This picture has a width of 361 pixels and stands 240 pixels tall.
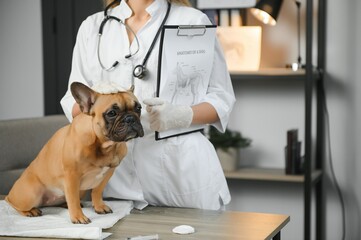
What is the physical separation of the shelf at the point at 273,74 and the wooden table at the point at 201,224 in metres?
1.54

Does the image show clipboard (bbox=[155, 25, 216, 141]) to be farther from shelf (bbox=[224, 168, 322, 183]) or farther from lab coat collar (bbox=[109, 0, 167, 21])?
shelf (bbox=[224, 168, 322, 183])

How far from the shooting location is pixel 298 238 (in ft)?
11.2

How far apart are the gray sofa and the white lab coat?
0.54m

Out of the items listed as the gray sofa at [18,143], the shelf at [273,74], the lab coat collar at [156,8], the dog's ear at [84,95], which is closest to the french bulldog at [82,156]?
the dog's ear at [84,95]

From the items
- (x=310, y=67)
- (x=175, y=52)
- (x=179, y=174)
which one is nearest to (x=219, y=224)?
(x=179, y=174)

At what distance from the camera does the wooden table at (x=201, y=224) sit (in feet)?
4.70

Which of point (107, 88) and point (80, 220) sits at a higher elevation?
point (107, 88)

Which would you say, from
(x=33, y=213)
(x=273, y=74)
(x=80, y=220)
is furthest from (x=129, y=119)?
(x=273, y=74)

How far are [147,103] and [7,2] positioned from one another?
2.55 metres

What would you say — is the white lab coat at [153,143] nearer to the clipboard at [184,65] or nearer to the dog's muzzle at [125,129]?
the clipboard at [184,65]

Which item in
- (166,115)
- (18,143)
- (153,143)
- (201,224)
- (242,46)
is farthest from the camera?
(242,46)

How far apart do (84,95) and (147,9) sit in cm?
47

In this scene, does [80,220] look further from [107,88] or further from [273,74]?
[273,74]

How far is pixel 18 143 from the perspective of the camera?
2264 millimetres
